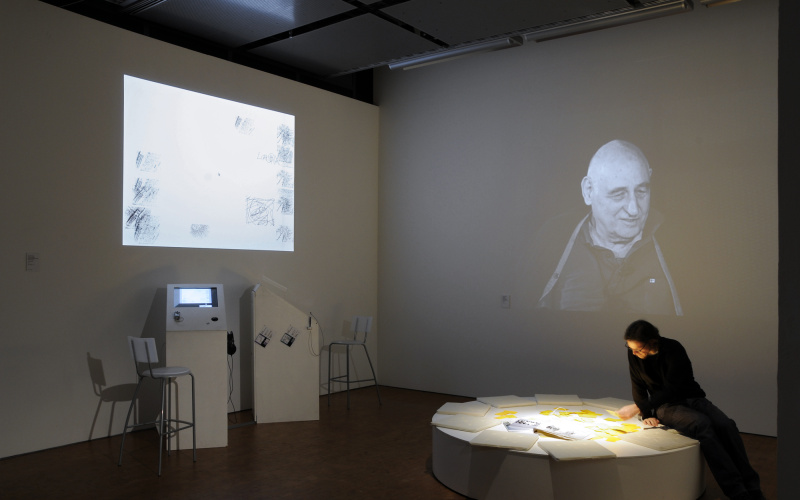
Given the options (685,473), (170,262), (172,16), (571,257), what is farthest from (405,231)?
(685,473)

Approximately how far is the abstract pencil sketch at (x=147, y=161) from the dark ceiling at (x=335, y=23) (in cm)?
114

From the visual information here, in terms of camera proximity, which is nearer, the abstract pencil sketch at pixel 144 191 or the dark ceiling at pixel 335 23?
the dark ceiling at pixel 335 23

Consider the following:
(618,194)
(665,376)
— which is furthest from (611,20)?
(665,376)

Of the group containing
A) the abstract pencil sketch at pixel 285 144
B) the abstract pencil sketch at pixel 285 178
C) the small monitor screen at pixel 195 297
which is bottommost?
the small monitor screen at pixel 195 297

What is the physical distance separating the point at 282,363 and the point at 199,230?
1464 millimetres

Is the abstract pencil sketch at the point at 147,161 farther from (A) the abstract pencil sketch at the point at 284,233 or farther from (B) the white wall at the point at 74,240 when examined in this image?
(A) the abstract pencil sketch at the point at 284,233

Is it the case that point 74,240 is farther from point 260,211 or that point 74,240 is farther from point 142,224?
point 260,211

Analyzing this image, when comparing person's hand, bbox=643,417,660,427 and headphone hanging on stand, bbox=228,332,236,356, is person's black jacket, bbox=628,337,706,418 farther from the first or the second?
headphone hanging on stand, bbox=228,332,236,356

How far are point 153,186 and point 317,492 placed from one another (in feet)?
10.1

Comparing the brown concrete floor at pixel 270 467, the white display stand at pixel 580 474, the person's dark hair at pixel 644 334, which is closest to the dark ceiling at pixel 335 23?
the person's dark hair at pixel 644 334

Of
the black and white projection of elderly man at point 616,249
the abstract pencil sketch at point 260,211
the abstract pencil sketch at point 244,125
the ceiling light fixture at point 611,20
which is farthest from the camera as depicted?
the abstract pencil sketch at point 260,211

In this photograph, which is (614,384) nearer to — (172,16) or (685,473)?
(685,473)

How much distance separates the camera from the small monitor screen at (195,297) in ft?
16.9

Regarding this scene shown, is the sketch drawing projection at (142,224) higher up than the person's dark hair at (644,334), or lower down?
higher up
